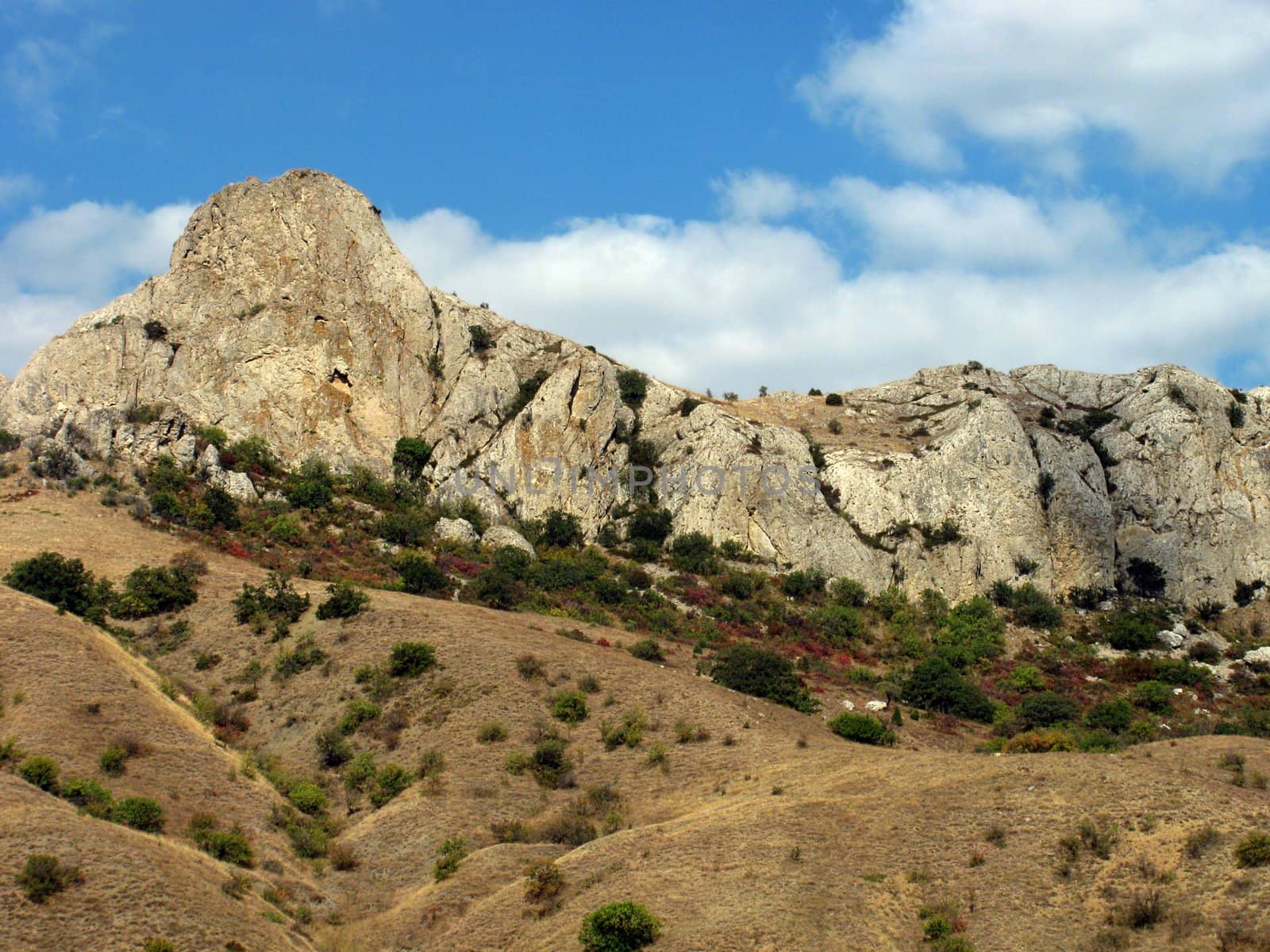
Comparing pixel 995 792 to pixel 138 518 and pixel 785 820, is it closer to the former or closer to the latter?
pixel 785 820

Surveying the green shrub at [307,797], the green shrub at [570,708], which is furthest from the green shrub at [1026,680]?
the green shrub at [307,797]

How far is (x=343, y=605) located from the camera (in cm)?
4575

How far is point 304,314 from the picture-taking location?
7300 centimetres

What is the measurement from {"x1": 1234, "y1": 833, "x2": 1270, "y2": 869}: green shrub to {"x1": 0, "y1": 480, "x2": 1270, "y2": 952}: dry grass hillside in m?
0.21

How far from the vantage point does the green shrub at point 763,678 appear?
44469 mm

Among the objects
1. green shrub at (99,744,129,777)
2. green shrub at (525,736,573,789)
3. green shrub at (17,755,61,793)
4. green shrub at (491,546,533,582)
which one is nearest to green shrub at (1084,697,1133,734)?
green shrub at (525,736,573,789)

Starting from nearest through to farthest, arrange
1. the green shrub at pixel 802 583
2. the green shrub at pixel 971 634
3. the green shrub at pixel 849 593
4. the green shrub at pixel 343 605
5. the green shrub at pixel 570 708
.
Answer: the green shrub at pixel 570 708
the green shrub at pixel 343 605
the green shrub at pixel 971 634
the green shrub at pixel 849 593
the green shrub at pixel 802 583

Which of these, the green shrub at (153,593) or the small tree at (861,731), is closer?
the small tree at (861,731)

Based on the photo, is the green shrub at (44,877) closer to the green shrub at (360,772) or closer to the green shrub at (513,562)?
the green shrub at (360,772)

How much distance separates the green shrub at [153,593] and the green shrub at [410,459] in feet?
75.1

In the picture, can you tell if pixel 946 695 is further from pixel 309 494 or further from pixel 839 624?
pixel 309 494

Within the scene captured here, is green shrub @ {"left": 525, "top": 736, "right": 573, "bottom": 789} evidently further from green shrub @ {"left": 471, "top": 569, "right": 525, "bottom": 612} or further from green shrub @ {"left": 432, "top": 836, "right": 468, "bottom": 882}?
green shrub @ {"left": 471, "top": 569, "right": 525, "bottom": 612}

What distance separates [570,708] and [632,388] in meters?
41.3

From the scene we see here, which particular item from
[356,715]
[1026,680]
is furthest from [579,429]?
[356,715]
